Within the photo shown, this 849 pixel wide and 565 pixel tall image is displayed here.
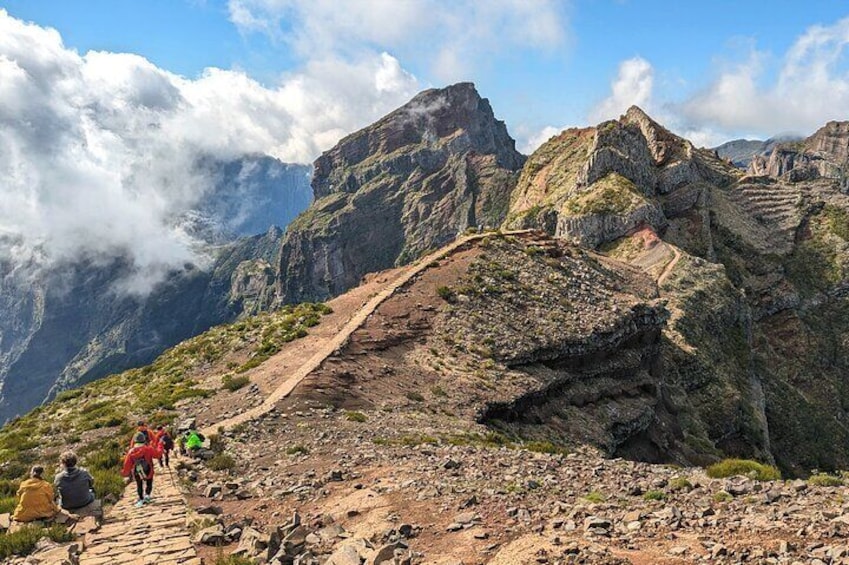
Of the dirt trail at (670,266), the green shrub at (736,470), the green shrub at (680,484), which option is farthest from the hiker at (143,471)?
the dirt trail at (670,266)

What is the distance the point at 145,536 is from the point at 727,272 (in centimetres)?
16078

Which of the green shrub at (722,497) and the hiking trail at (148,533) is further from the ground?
the hiking trail at (148,533)

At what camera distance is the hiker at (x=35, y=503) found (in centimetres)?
1856

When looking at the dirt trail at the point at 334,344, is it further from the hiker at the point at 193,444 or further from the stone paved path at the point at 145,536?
the stone paved path at the point at 145,536

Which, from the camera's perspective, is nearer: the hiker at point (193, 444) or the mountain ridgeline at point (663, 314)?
the hiker at point (193, 444)

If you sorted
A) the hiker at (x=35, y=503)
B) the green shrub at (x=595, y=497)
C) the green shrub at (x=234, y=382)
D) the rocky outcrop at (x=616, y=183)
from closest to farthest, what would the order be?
the hiker at (x=35, y=503) < the green shrub at (x=595, y=497) < the green shrub at (x=234, y=382) < the rocky outcrop at (x=616, y=183)

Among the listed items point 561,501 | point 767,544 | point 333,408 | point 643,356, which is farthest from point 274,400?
point 643,356

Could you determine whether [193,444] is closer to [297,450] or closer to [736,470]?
[297,450]

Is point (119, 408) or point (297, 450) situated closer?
point (297, 450)

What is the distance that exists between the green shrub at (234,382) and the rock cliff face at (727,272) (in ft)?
159

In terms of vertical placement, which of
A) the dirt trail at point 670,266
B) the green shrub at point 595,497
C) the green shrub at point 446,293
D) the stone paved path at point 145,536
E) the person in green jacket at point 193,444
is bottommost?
the green shrub at point 595,497

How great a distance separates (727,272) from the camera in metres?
152

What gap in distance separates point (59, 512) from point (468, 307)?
42628 mm

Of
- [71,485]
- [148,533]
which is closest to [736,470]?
[148,533]
